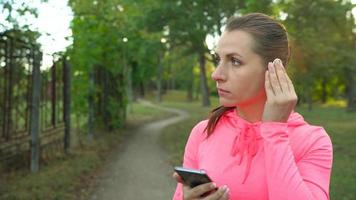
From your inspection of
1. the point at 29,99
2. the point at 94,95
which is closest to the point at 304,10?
the point at 94,95

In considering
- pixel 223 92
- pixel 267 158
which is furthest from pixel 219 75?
pixel 267 158

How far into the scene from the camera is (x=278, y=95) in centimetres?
187

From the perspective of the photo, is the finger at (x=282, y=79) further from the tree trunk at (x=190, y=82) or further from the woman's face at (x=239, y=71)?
the tree trunk at (x=190, y=82)

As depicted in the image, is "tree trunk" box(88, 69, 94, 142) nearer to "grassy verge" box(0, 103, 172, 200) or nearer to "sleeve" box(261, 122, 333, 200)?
"grassy verge" box(0, 103, 172, 200)

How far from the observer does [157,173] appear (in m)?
11.2

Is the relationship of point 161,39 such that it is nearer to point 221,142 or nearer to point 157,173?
point 157,173

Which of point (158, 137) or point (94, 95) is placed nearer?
point (94, 95)

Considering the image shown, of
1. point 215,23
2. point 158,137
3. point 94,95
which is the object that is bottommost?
point 158,137

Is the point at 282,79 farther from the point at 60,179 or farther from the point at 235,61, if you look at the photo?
the point at 60,179

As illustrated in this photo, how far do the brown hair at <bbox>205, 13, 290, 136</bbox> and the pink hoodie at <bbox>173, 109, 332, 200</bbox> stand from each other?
0.25 metres

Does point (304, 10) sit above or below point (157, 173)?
above

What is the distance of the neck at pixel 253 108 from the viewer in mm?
2044

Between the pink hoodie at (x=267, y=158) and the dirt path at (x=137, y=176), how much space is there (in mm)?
6620

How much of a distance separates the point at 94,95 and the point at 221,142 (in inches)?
586
